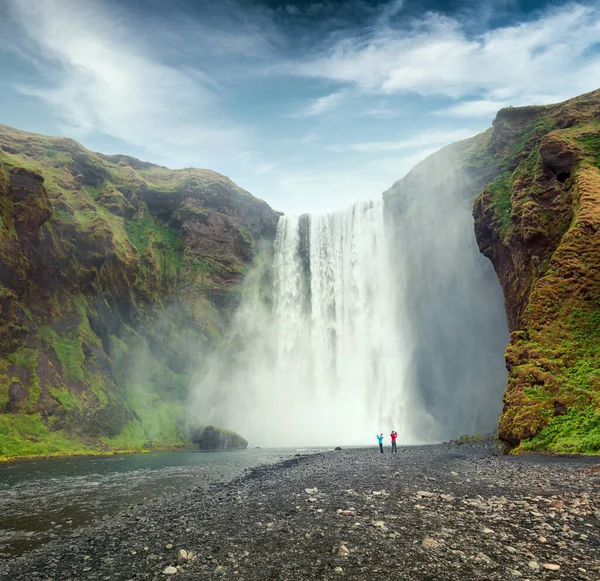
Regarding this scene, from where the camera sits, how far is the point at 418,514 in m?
9.52

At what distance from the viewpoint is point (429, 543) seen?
746cm

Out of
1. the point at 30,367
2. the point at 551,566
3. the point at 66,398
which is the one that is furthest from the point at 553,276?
the point at 30,367

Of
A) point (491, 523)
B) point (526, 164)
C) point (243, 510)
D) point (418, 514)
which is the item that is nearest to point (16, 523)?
point (243, 510)

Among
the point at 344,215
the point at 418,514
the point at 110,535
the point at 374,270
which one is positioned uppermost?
the point at 344,215

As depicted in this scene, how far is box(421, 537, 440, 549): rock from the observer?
7.29 m

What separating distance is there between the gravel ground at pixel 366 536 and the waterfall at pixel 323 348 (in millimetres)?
47837

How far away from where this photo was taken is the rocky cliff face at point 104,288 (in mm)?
50875

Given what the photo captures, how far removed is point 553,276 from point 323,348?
49.5 m

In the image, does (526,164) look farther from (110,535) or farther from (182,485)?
(110,535)

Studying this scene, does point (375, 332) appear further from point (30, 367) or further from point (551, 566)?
point (551, 566)

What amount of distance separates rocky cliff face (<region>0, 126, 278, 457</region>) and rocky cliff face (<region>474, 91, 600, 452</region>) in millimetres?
49270

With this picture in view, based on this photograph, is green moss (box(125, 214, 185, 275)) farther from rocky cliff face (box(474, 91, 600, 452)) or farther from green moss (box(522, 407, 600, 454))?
green moss (box(522, 407, 600, 454))

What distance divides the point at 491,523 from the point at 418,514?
1822 millimetres

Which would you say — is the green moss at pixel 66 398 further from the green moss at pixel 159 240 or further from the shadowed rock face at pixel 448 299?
the shadowed rock face at pixel 448 299
